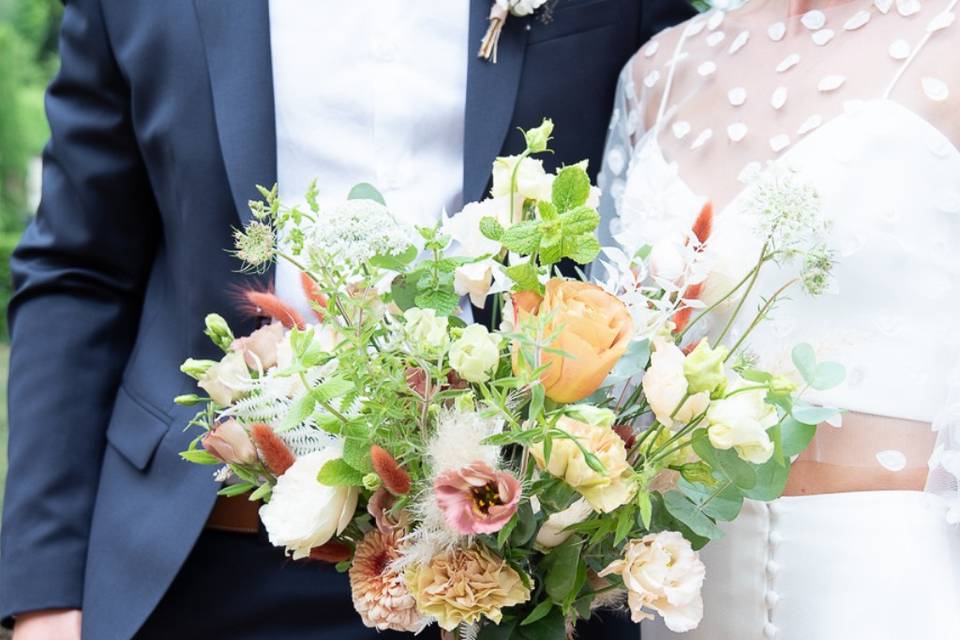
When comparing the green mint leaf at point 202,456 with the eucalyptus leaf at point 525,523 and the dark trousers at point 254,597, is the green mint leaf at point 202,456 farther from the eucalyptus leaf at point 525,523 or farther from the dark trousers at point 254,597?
the dark trousers at point 254,597

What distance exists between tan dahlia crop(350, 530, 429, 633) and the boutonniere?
0.91m

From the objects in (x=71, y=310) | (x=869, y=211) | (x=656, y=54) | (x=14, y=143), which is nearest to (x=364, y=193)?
(x=869, y=211)

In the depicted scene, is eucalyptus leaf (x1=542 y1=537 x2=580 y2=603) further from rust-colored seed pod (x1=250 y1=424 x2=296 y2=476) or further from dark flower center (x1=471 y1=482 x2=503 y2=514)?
rust-colored seed pod (x1=250 y1=424 x2=296 y2=476)

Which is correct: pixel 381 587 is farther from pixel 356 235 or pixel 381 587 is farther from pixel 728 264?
pixel 728 264

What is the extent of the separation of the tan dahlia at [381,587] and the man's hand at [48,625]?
2.85 ft

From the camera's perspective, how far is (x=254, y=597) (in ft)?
6.35

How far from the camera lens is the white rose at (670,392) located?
1163 millimetres

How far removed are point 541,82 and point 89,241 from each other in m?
0.85

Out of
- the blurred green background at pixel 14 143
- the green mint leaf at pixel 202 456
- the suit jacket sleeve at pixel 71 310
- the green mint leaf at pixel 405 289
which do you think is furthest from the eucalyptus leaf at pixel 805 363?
the blurred green background at pixel 14 143

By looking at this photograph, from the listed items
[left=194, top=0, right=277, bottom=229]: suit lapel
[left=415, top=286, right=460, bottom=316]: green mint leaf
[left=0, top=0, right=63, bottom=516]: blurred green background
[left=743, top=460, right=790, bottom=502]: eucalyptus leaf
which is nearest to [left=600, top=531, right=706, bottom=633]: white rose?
[left=743, top=460, right=790, bottom=502]: eucalyptus leaf

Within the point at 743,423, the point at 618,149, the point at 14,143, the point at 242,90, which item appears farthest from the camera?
the point at 14,143

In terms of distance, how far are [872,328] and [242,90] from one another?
3.45 ft

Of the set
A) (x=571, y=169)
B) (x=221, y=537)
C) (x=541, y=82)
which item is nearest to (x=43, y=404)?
(x=221, y=537)

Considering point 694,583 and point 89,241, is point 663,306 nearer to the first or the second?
point 694,583
